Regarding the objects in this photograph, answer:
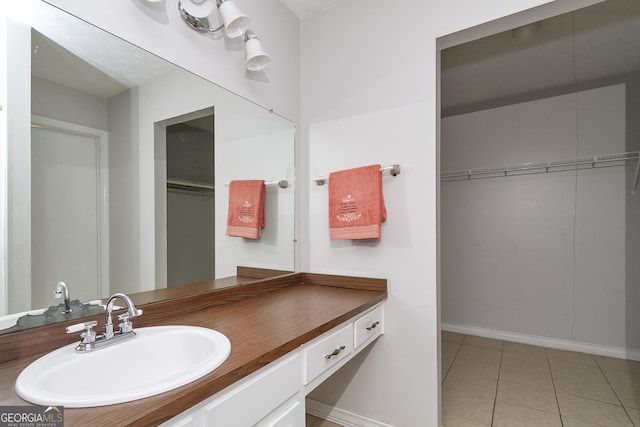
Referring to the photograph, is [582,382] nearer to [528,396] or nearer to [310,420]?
[528,396]

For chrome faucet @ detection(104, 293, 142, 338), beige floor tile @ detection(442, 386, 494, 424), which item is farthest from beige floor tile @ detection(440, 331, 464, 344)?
chrome faucet @ detection(104, 293, 142, 338)

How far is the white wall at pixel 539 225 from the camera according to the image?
2625mm

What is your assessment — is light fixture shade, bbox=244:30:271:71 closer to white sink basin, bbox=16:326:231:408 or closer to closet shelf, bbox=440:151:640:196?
white sink basin, bbox=16:326:231:408

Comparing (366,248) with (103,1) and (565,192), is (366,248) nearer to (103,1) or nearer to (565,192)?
(103,1)

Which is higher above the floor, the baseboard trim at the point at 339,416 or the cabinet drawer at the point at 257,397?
the cabinet drawer at the point at 257,397

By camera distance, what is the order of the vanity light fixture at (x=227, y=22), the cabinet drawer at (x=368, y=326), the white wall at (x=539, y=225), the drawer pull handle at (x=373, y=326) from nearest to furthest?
the vanity light fixture at (x=227, y=22), the cabinet drawer at (x=368, y=326), the drawer pull handle at (x=373, y=326), the white wall at (x=539, y=225)

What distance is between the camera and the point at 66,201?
1.00 meters

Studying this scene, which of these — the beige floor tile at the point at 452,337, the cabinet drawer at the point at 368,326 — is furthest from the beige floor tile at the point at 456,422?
the beige floor tile at the point at 452,337

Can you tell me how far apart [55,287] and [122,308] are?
0.66ft

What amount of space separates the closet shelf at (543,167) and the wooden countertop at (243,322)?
210cm

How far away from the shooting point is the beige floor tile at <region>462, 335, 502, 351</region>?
2888 mm

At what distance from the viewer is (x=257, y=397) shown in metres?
0.85

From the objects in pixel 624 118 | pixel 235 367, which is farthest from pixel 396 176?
pixel 624 118

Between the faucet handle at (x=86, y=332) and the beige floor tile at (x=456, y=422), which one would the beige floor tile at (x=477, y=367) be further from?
the faucet handle at (x=86, y=332)
